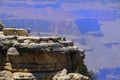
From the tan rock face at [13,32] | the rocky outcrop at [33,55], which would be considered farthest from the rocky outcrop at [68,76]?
the tan rock face at [13,32]

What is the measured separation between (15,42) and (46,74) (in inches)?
179

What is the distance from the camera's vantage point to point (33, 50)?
5400 centimetres

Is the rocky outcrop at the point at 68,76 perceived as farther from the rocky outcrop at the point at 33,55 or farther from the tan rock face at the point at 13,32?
the tan rock face at the point at 13,32

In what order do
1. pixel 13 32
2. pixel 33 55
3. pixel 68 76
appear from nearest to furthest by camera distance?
pixel 68 76 → pixel 33 55 → pixel 13 32

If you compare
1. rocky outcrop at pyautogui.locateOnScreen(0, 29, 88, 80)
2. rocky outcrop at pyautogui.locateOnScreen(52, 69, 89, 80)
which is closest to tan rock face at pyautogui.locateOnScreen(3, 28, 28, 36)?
rocky outcrop at pyautogui.locateOnScreen(0, 29, 88, 80)

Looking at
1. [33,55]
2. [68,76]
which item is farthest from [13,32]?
[68,76]

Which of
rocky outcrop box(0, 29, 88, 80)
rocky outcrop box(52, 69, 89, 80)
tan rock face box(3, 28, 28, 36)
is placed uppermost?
tan rock face box(3, 28, 28, 36)

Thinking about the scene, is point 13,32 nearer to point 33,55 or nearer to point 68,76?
point 33,55

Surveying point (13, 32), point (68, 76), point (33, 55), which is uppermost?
point (13, 32)

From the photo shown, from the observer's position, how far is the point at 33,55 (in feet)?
179

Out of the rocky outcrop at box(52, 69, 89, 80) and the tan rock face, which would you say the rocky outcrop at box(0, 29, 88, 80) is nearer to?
the rocky outcrop at box(52, 69, 89, 80)

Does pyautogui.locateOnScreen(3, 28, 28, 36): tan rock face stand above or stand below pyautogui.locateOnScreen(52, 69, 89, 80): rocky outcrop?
above

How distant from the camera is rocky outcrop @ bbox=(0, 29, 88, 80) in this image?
5403 centimetres

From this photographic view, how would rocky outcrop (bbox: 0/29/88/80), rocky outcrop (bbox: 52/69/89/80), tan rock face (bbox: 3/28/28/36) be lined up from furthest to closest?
tan rock face (bbox: 3/28/28/36)
rocky outcrop (bbox: 0/29/88/80)
rocky outcrop (bbox: 52/69/89/80)
